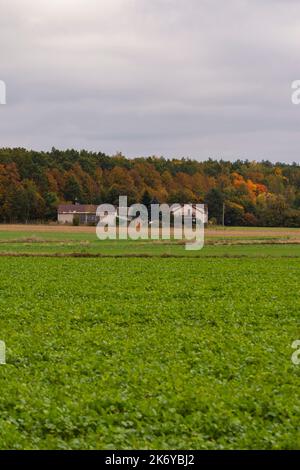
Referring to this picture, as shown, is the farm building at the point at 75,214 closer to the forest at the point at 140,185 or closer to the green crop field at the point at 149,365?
the forest at the point at 140,185

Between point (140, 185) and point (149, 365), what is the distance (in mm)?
146945

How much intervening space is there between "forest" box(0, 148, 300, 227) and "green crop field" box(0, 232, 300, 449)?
108678 millimetres

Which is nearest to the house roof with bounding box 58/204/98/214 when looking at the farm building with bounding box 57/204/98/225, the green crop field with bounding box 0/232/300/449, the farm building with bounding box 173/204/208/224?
the farm building with bounding box 57/204/98/225

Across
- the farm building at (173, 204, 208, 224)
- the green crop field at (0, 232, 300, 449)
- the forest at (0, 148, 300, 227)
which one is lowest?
the green crop field at (0, 232, 300, 449)

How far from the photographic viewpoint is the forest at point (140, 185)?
143m

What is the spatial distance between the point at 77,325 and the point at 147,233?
81.2 metres

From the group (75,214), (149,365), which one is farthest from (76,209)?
(149,365)

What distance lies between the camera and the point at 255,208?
144500 millimetres

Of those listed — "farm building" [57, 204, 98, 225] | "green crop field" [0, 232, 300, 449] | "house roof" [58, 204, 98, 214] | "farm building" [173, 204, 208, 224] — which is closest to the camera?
"green crop field" [0, 232, 300, 449]

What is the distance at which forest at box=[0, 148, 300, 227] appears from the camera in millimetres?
142750

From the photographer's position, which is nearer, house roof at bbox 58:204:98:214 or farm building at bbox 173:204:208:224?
farm building at bbox 173:204:208:224

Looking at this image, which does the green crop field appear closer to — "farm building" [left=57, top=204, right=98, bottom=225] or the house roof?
"farm building" [left=57, top=204, right=98, bottom=225]

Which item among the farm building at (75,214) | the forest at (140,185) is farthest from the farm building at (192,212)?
the farm building at (75,214)

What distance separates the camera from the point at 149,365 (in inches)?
642
